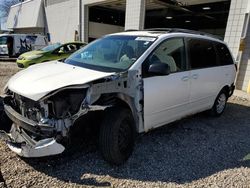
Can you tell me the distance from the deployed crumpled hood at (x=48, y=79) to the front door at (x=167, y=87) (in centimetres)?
77

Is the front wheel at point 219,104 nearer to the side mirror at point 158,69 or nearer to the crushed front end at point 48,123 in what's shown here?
the side mirror at point 158,69

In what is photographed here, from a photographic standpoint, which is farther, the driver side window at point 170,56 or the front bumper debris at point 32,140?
the driver side window at point 170,56

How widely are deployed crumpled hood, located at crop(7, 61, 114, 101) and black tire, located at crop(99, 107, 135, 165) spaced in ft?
1.76

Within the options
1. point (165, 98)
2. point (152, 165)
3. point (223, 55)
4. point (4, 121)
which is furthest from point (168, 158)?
point (223, 55)

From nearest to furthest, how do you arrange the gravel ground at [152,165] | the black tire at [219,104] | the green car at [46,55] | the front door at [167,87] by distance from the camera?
the gravel ground at [152,165] → the front door at [167,87] → the black tire at [219,104] → the green car at [46,55]

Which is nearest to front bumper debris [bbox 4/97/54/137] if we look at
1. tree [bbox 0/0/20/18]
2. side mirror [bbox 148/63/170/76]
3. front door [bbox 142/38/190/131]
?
front door [bbox 142/38/190/131]

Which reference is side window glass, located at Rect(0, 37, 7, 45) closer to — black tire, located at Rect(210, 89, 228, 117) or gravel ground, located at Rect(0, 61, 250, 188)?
gravel ground, located at Rect(0, 61, 250, 188)

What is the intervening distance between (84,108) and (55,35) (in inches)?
896

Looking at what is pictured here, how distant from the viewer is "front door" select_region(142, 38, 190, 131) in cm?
373

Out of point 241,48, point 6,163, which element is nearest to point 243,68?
point 241,48

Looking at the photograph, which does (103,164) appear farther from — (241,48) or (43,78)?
(241,48)

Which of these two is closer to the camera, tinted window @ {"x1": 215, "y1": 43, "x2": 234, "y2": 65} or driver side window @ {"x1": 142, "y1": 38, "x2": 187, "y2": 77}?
driver side window @ {"x1": 142, "y1": 38, "x2": 187, "y2": 77}

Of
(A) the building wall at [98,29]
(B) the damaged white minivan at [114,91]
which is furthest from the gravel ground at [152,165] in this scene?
(A) the building wall at [98,29]

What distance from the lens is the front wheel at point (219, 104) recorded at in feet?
18.8
